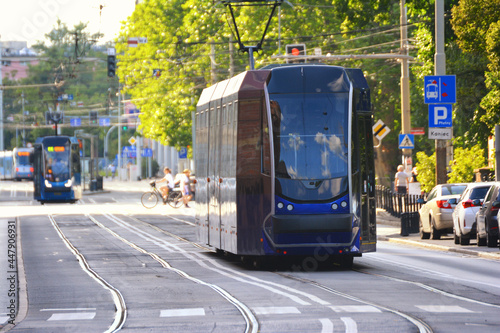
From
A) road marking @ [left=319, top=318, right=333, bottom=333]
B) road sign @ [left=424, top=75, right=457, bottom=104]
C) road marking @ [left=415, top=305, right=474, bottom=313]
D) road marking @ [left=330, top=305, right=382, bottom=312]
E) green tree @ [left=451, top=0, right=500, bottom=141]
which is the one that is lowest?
road marking @ [left=415, top=305, right=474, bottom=313]

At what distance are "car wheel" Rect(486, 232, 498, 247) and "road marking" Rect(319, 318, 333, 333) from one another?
1437cm

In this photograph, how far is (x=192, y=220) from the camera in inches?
1654

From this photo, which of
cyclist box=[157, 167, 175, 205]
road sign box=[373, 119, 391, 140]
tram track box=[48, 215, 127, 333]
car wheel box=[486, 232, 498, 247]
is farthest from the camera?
cyclist box=[157, 167, 175, 205]

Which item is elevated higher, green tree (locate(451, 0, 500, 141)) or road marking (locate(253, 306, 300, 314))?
green tree (locate(451, 0, 500, 141))

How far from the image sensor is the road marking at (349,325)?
11383mm

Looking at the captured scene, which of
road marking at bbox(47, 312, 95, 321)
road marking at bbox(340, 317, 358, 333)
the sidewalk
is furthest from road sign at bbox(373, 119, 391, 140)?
road marking at bbox(340, 317, 358, 333)

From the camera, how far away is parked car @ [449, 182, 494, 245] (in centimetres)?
2720

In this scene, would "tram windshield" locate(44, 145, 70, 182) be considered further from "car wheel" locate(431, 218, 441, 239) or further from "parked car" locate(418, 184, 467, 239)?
"car wheel" locate(431, 218, 441, 239)

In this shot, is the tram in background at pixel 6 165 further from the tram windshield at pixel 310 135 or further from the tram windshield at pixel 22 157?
the tram windshield at pixel 310 135

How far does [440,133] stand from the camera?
3033cm

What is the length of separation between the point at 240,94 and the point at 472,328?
341 inches

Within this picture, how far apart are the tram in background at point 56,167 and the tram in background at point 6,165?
58142mm

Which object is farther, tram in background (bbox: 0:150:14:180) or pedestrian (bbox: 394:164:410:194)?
tram in background (bbox: 0:150:14:180)

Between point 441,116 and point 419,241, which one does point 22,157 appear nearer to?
point 441,116
